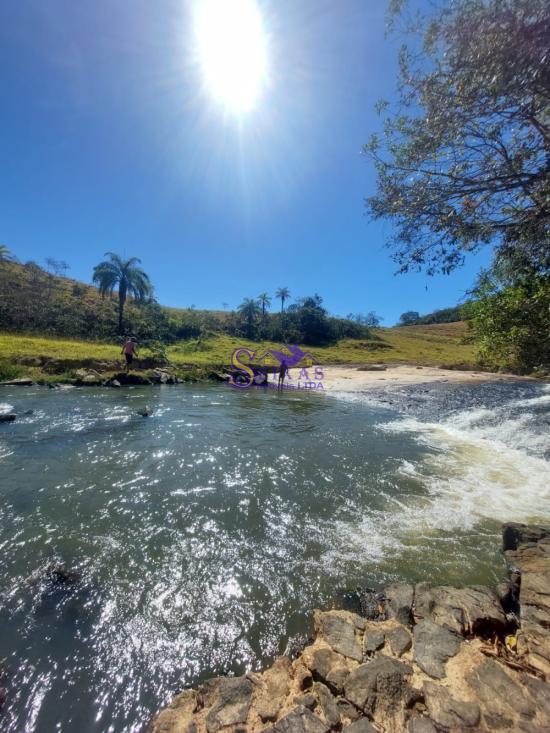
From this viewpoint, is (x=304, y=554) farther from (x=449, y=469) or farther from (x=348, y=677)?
(x=449, y=469)

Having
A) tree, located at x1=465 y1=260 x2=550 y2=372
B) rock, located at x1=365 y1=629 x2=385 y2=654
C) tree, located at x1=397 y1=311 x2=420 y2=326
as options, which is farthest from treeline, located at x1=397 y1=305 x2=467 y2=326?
rock, located at x1=365 y1=629 x2=385 y2=654

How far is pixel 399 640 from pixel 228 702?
1.83 m

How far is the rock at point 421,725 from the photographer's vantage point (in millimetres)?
2266

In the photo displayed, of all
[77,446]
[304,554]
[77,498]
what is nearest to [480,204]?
[304,554]

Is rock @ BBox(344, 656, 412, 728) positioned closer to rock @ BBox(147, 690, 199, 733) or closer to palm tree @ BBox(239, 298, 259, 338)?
rock @ BBox(147, 690, 199, 733)

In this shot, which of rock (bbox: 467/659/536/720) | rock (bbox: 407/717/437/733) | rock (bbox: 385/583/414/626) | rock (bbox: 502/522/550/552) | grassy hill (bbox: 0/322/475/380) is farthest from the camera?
grassy hill (bbox: 0/322/475/380)

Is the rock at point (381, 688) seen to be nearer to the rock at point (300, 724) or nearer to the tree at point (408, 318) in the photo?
the rock at point (300, 724)

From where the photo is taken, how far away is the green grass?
1033 inches

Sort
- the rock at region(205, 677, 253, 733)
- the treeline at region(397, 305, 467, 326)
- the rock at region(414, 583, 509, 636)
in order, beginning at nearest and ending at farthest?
1. the rock at region(205, 677, 253, 733)
2. the rock at region(414, 583, 509, 636)
3. the treeline at region(397, 305, 467, 326)

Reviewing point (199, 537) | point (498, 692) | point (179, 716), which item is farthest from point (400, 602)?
point (199, 537)

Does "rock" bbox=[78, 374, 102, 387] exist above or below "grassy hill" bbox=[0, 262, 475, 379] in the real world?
below

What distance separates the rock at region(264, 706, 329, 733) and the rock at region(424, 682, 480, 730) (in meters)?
0.89

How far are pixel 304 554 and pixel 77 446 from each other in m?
7.90

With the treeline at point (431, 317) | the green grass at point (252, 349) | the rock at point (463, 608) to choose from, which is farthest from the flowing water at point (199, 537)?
the treeline at point (431, 317)
